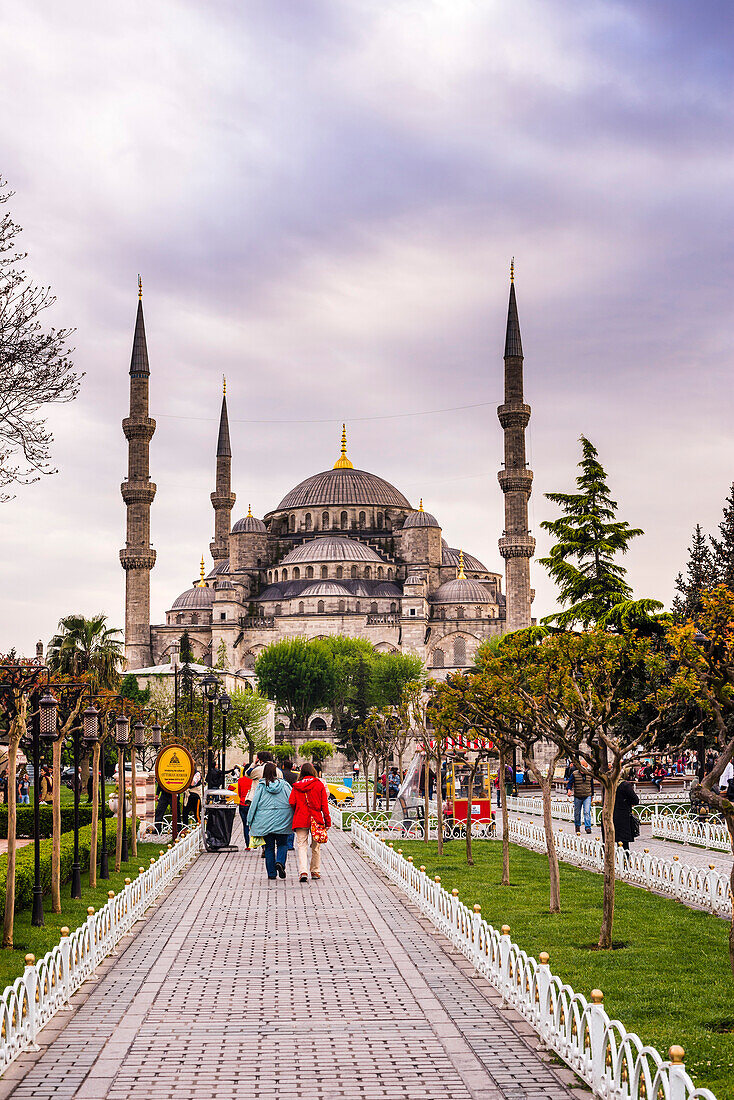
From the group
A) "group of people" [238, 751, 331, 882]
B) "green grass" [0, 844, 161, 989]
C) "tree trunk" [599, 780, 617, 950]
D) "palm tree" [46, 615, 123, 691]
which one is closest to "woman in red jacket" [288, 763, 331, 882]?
"group of people" [238, 751, 331, 882]

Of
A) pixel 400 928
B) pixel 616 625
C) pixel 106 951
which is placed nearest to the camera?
pixel 106 951

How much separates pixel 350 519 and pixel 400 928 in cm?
7348

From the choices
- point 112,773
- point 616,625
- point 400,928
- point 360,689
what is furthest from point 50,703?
point 360,689

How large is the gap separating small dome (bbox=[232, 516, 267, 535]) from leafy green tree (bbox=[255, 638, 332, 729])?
16.9 meters

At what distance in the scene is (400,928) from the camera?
10734 millimetres

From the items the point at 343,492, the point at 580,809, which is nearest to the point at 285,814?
the point at 580,809

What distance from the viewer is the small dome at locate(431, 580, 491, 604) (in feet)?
242

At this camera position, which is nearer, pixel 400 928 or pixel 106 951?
pixel 106 951

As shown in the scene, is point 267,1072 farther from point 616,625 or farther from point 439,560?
point 439,560

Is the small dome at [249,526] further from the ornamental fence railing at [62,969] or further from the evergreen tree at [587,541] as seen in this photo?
the ornamental fence railing at [62,969]

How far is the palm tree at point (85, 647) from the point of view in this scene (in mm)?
29594

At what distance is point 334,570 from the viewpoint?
252 ft

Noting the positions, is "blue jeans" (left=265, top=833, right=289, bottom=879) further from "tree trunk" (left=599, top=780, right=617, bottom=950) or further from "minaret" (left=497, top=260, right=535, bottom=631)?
"minaret" (left=497, top=260, right=535, bottom=631)

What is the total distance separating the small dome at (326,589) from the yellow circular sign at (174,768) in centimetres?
5432
